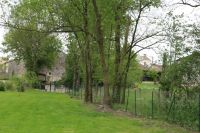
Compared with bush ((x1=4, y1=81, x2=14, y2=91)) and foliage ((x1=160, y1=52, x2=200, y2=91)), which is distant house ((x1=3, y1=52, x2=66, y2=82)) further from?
foliage ((x1=160, y1=52, x2=200, y2=91))

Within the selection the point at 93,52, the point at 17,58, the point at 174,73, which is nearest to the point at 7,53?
the point at 17,58

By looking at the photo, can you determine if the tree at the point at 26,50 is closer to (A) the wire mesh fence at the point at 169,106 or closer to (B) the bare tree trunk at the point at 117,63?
(B) the bare tree trunk at the point at 117,63


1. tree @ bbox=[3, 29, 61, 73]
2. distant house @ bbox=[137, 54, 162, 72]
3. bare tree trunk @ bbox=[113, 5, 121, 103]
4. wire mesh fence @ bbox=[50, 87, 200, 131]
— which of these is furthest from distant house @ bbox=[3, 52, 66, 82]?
wire mesh fence @ bbox=[50, 87, 200, 131]

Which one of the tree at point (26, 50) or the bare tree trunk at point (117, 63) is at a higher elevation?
the tree at point (26, 50)

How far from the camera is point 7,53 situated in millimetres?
79062

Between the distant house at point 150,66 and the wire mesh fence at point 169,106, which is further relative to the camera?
the distant house at point 150,66

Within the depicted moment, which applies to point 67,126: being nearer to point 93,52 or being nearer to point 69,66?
point 93,52

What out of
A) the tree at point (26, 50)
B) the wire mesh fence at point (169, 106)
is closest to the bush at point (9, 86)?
the tree at point (26, 50)

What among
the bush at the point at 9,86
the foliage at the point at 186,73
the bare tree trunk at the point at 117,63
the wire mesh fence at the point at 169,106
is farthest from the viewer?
the bush at the point at 9,86

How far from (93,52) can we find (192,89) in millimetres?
19793

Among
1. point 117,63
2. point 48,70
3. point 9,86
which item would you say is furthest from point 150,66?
point 48,70

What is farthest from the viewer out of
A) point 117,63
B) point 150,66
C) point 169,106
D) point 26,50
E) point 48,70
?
point 48,70

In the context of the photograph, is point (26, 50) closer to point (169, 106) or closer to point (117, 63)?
point (117, 63)

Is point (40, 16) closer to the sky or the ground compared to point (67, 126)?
closer to the sky
